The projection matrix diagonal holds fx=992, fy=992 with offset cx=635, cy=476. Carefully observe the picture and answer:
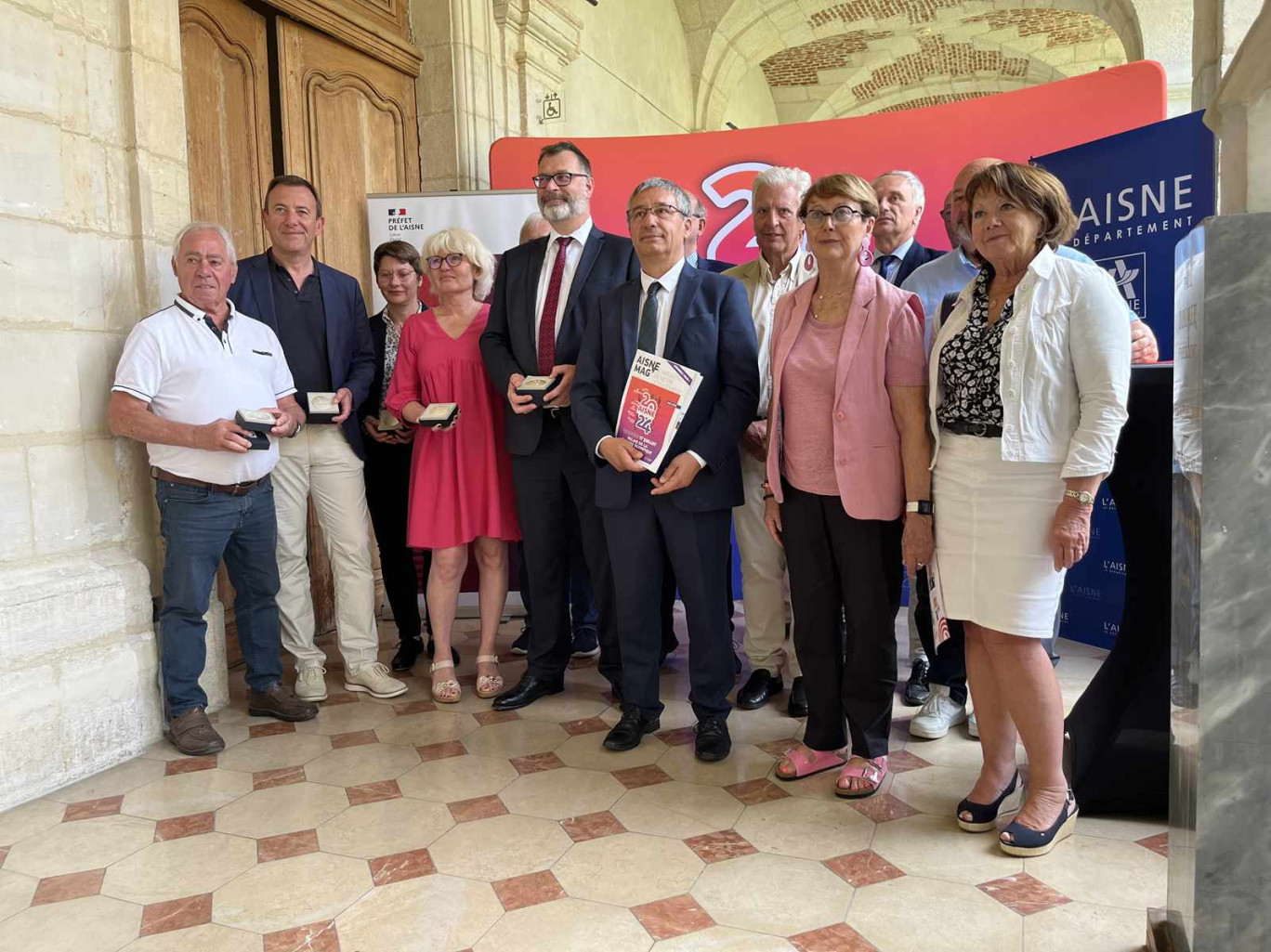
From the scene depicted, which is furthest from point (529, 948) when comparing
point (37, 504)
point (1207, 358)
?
point (37, 504)

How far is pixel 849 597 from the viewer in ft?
9.02

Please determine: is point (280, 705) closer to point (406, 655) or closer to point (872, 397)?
point (406, 655)

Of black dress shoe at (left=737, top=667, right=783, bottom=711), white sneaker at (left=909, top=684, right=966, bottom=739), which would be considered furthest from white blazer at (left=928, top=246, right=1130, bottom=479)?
black dress shoe at (left=737, top=667, right=783, bottom=711)

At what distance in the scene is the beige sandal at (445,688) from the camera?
370cm

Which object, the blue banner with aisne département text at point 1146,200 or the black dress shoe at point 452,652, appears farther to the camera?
the black dress shoe at point 452,652

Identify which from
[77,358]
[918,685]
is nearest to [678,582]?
[918,685]

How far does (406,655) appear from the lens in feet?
13.8

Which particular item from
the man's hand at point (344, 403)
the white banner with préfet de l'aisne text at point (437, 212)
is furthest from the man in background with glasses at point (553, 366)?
the white banner with préfet de l'aisne text at point (437, 212)

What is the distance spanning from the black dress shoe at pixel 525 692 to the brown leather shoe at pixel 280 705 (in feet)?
2.20

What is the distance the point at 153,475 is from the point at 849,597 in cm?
232

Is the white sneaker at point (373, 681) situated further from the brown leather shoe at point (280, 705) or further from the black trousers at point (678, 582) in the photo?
the black trousers at point (678, 582)

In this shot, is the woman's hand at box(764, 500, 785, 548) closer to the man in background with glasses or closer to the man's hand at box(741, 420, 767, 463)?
the man's hand at box(741, 420, 767, 463)

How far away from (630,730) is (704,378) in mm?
1153

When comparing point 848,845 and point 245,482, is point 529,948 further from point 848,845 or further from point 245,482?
point 245,482
